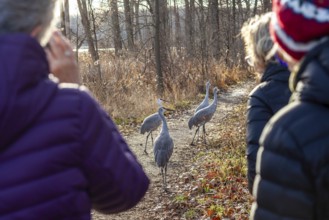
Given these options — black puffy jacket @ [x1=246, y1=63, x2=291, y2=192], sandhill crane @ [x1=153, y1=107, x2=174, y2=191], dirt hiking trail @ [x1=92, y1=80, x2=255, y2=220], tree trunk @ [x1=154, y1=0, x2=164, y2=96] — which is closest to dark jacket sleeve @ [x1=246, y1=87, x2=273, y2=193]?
black puffy jacket @ [x1=246, y1=63, x2=291, y2=192]

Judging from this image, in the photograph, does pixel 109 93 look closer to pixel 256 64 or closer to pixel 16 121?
pixel 256 64

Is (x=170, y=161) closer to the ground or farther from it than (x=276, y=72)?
closer to the ground

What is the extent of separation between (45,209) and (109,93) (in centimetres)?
1419

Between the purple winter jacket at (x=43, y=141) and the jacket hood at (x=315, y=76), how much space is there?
691 mm

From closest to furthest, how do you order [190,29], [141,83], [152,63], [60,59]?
[60,59] < [141,83] < [152,63] < [190,29]

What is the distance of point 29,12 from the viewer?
172 centimetres

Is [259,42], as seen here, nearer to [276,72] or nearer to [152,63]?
[276,72]

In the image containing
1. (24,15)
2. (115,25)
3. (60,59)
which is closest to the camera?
(24,15)

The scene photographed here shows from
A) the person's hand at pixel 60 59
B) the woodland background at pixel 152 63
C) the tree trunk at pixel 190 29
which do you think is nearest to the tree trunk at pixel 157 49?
the woodland background at pixel 152 63

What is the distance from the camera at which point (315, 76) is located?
5.35 feet

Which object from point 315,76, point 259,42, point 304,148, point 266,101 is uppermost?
point 315,76

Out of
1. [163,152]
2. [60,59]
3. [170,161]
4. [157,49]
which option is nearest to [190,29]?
[157,49]

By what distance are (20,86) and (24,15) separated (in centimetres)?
27

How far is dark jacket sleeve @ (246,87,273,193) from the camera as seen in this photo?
121 inches
